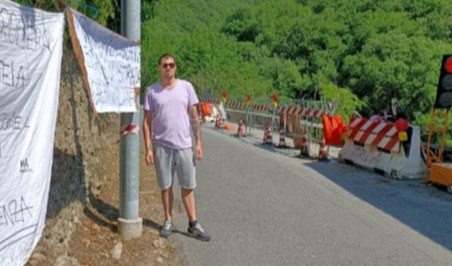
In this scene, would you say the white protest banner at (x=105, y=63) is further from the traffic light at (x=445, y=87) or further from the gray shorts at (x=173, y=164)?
the traffic light at (x=445, y=87)

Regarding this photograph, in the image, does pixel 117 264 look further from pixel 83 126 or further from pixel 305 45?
pixel 305 45

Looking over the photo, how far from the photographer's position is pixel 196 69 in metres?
54.0

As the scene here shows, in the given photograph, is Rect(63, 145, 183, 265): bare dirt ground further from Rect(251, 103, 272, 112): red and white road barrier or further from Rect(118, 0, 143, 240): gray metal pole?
Rect(251, 103, 272, 112): red and white road barrier

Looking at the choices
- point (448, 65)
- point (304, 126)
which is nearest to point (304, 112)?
point (304, 126)

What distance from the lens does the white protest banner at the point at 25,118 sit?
3295 millimetres

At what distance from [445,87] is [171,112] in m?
6.60

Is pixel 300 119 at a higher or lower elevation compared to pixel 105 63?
lower

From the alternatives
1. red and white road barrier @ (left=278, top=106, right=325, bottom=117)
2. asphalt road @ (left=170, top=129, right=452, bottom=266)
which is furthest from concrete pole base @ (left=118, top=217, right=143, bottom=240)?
red and white road barrier @ (left=278, top=106, right=325, bottom=117)

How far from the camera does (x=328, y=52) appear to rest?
56812 mm

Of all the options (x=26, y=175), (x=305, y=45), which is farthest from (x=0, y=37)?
(x=305, y=45)

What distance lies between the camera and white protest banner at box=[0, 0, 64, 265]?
10.8ft

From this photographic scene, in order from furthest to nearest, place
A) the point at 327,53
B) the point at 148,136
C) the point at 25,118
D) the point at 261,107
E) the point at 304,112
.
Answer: the point at 327,53
the point at 261,107
the point at 304,112
the point at 148,136
the point at 25,118

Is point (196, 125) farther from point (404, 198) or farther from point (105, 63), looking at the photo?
point (404, 198)

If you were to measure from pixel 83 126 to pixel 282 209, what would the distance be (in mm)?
3057
